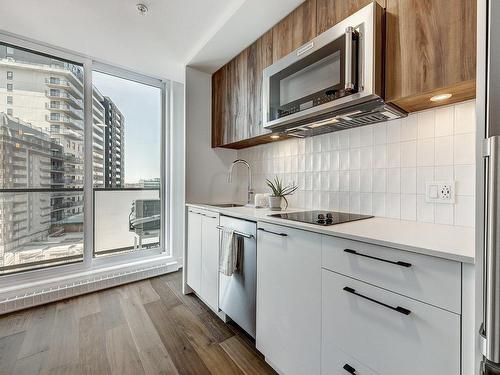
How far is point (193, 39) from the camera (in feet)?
7.14

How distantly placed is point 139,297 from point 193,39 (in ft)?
8.42

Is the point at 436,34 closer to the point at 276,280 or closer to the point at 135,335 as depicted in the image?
the point at 276,280

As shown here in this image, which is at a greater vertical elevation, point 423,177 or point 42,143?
point 42,143

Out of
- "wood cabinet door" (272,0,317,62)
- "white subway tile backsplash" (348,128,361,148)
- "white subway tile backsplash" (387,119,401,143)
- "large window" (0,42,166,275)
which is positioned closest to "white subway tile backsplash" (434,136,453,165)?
"white subway tile backsplash" (387,119,401,143)

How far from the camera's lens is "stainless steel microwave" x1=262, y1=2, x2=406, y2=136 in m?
1.17

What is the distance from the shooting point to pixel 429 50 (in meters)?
1.03

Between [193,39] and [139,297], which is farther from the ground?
[193,39]

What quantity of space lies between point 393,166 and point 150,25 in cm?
219

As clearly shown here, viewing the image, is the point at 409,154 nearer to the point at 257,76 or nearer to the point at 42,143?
the point at 257,76

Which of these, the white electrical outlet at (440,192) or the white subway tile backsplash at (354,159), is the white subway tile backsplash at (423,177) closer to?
the white electrical outlet at (440,192)

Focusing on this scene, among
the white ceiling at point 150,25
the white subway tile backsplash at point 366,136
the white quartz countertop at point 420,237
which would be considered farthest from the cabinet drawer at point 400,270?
the white ceiling at point 150,25

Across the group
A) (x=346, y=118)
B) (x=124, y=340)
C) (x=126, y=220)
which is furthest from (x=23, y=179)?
(x=346, y=118)

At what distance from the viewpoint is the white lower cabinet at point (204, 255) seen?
1984 millimetres

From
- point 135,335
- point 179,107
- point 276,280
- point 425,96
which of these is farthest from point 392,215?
point 179,107
